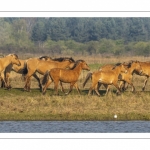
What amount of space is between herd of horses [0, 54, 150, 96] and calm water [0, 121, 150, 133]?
15.1 ft

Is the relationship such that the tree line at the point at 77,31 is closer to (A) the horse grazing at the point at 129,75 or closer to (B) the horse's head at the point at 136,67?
(B) the horse's head at the point at 136,67

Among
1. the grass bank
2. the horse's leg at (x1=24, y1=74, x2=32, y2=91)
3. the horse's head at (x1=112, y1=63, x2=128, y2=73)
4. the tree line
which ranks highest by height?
the tree line

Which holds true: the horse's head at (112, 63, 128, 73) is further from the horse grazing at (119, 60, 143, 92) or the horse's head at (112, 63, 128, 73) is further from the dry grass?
the dry grass

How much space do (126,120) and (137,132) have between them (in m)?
2.29

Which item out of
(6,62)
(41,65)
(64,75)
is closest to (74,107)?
(64,75)

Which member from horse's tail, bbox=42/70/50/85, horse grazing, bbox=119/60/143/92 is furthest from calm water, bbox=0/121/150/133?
horse grazing, bbox=119/60/143/92

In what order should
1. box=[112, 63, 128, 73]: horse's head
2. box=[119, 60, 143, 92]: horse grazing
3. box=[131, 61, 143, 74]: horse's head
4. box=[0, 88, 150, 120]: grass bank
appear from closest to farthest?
box=[0, 88, 150, 120]: grass bank < box=[112, 63, 128, 73]: horse's head < box=[119, 60, 143, 92]: horse grazing < box=[131, 61, 143, 74]: horse's head

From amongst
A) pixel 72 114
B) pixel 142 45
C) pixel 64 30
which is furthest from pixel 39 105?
pixel 64 30

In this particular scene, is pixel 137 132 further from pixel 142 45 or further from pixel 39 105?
pixel 142 45

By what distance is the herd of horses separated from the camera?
2619 centimetres

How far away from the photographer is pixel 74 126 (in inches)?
816

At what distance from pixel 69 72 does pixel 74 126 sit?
5879mm

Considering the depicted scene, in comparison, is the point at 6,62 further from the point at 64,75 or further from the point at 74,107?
the point at 74,107

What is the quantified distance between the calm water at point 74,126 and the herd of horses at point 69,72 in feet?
15.1
